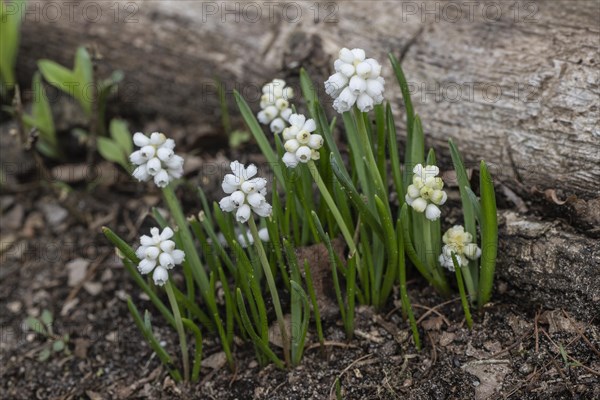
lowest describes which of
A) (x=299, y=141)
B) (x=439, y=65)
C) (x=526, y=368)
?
(x=526, y=368)

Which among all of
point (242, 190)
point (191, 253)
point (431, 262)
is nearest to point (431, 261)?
point (431, 262)

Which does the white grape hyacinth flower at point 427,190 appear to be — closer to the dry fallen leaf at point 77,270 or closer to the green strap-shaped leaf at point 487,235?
the green strap-shaped leaf at point 487,235

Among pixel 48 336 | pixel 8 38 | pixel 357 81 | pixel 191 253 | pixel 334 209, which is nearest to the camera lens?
pixel 357 81

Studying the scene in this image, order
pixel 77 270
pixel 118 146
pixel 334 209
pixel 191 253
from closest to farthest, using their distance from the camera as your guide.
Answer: pixel 334 209
pixel 191 253
pixel 77 270
pixel 118 146

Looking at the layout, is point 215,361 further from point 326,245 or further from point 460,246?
point 460,246

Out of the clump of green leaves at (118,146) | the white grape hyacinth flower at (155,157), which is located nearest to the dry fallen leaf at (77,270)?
the clump of green leaves at (118,146)

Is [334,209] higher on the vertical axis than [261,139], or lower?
lower
